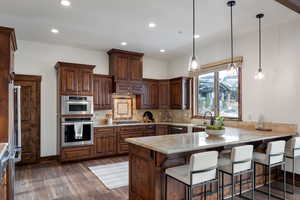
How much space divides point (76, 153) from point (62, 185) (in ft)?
4.67

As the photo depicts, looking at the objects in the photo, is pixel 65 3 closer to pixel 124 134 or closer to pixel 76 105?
pixel 76 105

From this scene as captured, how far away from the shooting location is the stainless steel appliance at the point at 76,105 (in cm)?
485

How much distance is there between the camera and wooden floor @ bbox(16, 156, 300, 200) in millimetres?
3150

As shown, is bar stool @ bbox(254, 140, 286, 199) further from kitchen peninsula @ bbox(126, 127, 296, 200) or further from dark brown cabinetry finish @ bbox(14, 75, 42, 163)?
dark brown cabinetry finish @ bbox(14, 75, 42, 163)

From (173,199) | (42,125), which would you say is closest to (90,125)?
(42,125)

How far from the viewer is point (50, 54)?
5.25 metres

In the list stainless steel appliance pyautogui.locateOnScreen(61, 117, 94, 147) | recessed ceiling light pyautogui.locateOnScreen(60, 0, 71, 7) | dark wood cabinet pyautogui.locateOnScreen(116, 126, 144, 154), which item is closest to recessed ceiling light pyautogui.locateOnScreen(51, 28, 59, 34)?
recessed ceiling light pyautogui.locateOnScreen(60, 0, 71, 7)

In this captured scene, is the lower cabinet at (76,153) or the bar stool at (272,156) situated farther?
the lower cabinet at (76,153)

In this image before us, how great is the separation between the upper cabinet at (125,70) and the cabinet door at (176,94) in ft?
3.52

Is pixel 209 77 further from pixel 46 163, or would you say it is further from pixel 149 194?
pixel 46 163

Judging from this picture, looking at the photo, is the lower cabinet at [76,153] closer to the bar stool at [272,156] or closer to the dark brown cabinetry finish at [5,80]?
the dark brown cabinetry finish at [5,80]

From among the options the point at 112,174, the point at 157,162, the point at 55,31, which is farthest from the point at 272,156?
the point at 55,31

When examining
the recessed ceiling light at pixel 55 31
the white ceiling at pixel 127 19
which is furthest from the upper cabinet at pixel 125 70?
the recessed ceiling light at pixel 55 31

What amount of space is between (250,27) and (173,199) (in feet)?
12.2
